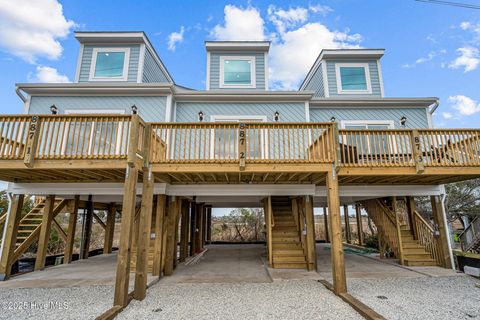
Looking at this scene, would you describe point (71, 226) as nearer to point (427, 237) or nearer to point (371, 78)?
point (427, 237)

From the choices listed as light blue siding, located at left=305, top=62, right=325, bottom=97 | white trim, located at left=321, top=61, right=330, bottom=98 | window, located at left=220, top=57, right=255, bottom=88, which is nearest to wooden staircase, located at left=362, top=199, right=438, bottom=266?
white trim, located at left=321, top=61, right=330, bottom=98

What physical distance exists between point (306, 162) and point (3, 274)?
8.42 meters

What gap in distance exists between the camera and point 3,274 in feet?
21.0

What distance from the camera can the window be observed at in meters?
9.80

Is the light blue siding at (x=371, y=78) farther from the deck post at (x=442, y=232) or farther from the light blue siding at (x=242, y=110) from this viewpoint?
the deck post at (x=442, y=232)

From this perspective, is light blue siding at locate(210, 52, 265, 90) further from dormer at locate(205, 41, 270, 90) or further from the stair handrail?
the stair handrail

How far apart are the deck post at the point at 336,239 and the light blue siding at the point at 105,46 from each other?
7984 mm

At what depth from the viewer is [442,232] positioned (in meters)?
7.40

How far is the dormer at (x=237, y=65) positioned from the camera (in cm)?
982

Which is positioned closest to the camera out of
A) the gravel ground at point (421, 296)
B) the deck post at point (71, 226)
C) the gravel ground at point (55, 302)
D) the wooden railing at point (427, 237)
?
the gravel ground at point (421, 296)

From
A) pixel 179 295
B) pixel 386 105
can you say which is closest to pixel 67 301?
pixel 179 295

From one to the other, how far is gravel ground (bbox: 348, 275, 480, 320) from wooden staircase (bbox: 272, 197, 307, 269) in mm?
2015

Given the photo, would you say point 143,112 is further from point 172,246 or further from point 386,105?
point 386,105

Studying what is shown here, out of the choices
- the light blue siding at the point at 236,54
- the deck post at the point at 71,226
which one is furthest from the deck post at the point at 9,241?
the light blue siding at the point at 236,54
